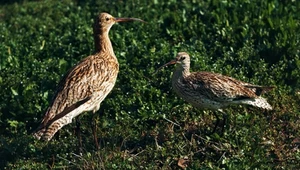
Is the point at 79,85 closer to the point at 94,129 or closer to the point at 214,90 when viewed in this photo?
the point at 94,129

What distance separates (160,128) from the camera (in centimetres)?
1089

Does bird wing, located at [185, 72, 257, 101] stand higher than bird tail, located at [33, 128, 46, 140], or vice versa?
bird wing, located at [185, 72, 257, 101]

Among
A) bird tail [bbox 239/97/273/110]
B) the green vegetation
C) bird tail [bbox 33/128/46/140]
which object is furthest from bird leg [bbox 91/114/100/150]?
bird tail [bbox 239/97/273/110]

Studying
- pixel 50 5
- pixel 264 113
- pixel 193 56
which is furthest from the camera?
pixel 50 5

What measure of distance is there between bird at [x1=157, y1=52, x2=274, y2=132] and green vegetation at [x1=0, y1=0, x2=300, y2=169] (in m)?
0.27

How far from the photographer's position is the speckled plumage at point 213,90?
34.6 feet

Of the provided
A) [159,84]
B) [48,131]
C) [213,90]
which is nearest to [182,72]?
[213,90]

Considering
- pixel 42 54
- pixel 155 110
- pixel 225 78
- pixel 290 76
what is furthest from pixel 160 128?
pixel 42 54

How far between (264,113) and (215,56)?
180cm

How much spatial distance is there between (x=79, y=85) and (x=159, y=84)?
4.98 ft

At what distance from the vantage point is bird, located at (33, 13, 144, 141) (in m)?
10.3

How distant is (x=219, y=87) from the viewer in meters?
10.6

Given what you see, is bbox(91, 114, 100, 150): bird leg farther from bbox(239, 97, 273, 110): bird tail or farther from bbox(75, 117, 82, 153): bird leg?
bbox(239, 97, 273, 110): bird tail

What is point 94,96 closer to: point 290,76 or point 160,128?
point 160,128
